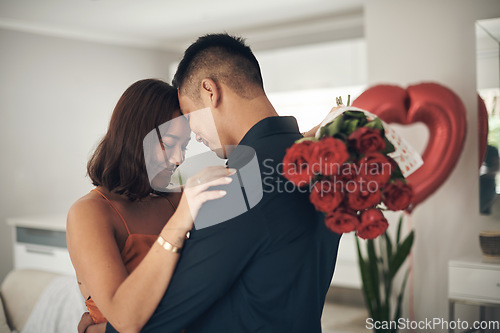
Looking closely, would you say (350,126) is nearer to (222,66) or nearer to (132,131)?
(222,66)

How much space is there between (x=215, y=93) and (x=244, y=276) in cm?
42

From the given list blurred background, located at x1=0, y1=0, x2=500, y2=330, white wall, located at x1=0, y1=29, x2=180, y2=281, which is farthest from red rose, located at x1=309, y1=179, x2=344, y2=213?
white wall, located at x1=0, y1=29, x2=180, y2=281

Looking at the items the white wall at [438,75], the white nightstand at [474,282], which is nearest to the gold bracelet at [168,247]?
the white nightstand at [474,282]

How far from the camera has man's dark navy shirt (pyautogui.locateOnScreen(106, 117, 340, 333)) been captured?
36.4 inches

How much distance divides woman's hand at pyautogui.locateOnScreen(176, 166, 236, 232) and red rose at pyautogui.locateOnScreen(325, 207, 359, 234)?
21 centimetres

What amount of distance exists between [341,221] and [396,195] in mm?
127

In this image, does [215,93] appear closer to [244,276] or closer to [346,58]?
[244,276]

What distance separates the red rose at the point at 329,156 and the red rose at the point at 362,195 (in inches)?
2.2

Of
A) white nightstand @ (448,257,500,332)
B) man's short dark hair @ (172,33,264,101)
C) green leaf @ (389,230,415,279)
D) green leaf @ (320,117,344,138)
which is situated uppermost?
man's short dark hair @ (172,33,264,101)

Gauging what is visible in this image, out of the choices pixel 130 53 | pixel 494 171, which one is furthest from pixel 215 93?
pixel 130 53

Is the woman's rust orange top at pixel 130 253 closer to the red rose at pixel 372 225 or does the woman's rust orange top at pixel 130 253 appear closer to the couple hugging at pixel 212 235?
the couple hugging at pixel 212 235

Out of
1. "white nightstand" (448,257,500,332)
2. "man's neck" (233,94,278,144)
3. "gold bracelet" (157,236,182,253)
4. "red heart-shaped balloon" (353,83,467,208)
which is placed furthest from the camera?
"red heart-shaped balloon" (353,83,467,208)

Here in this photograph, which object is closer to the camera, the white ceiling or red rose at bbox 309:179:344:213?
red rose at bbox 309:179:344:213

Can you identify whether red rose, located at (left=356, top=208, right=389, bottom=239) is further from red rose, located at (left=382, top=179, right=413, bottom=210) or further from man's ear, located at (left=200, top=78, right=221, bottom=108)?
man's ear, located at (left=200, top=78, right=221, bottom=108)
